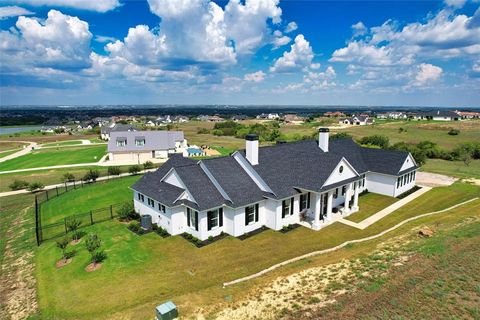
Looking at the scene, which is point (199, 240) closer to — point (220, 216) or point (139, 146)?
point (220, 216)

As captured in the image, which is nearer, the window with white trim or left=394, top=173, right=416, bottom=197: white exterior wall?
the window with white trim

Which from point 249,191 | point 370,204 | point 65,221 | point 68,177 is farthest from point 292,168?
point 68,177

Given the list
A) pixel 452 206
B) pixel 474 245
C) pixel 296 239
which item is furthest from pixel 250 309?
pixel 452 206

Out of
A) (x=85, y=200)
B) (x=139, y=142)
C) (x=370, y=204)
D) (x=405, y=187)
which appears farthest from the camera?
(x=139, y=142)

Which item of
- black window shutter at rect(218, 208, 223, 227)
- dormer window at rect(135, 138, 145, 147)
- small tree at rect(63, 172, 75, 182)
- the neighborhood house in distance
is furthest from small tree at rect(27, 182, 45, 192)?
black window shutter at rect(218, 208, 223, 227)

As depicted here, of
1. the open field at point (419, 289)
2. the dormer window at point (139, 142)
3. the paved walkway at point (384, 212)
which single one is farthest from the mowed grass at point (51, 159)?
the open field at point (419, 289)

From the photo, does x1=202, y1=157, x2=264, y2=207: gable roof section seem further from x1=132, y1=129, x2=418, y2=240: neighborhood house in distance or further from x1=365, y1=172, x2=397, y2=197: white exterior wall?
x1=365, y1=172, x2=397, y2=197: white exterior wall

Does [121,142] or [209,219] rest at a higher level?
[121,142]
